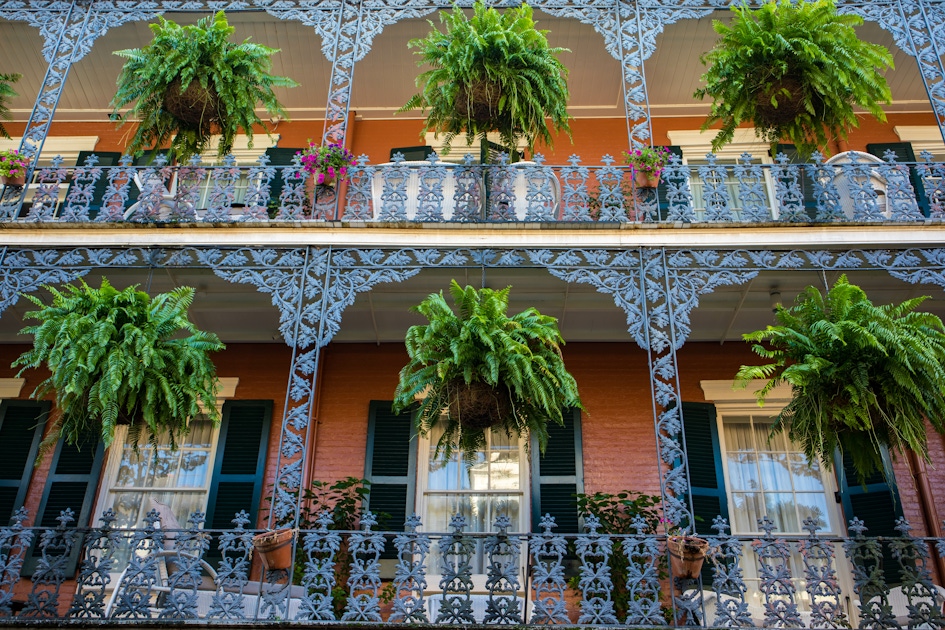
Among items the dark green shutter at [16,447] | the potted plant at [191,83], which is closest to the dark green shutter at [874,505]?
the potted plant at [191,83]

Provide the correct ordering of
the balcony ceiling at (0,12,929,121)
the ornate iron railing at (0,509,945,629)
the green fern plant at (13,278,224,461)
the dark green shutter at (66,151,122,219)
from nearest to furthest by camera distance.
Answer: the ornate iron railing at (0,509,945,629) < the green fern plant at (13,278,224,461) < the balcony ceiling at (0,12,929,121) < the dark green shutter at (66,151,122,219)

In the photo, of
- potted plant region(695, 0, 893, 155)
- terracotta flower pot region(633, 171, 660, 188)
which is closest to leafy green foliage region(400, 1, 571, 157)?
terracotta flower pot region(633, 171, 660, 188)

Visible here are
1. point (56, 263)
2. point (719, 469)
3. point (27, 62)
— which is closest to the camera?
point (56, 263)

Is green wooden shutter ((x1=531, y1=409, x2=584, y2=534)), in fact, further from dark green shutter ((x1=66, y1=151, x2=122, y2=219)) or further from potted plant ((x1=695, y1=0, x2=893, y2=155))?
dark green shutter ((x1=66, y1=151, x2=122, y2=219))

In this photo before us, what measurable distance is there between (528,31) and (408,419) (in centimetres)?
397

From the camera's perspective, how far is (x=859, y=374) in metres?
6.46

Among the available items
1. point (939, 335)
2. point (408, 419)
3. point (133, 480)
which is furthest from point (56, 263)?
point (939, 335)

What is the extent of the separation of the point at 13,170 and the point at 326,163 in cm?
297

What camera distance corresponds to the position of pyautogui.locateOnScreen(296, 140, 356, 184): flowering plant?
8.21 m

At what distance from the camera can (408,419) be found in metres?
8.99

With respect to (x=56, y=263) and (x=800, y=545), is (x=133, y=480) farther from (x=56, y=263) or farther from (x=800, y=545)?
(x=800, y=545)

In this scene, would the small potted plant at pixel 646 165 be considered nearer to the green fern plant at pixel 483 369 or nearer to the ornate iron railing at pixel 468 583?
the green fern plant at pixel 483 369

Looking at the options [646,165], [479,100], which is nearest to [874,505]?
[646,165]

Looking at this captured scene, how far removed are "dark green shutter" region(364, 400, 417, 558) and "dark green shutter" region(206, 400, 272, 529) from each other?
1088 mm
